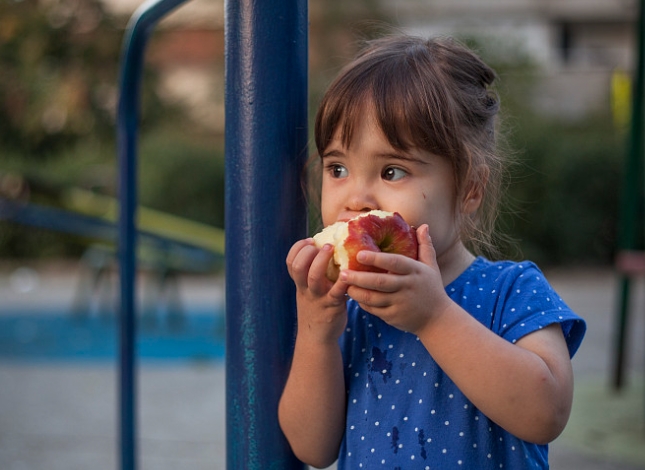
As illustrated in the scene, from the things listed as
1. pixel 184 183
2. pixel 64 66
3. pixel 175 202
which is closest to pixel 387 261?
pixel 184 183

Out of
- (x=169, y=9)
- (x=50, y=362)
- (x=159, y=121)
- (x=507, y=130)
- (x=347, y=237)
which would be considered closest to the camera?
(x=347, y=237)

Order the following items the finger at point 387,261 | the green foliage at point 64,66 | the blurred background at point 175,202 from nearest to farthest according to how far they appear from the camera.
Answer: the finger at point 387,261 < the blurred background at point 175,202 < the green foliage at point 64,66

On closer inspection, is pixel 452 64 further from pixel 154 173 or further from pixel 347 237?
pixel 154 173

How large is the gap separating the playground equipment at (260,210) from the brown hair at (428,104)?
0.07 metres

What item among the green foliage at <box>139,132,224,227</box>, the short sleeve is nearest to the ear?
the short sleeve

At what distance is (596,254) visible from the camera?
8.96m

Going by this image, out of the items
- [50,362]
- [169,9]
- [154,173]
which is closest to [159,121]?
[154,173]

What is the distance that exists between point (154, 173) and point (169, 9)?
26.5ft

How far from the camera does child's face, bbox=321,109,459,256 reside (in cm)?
119

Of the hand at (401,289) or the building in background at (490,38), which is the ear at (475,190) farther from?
the building in background at (490,38)

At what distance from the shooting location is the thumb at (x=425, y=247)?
1.12 meters

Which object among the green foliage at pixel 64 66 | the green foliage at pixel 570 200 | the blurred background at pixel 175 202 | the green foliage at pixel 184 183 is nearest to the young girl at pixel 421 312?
the blurred background at pixel 175 202

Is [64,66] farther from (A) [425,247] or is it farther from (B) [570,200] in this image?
(A) [425,247]

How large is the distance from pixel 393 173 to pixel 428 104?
4.4 inches
